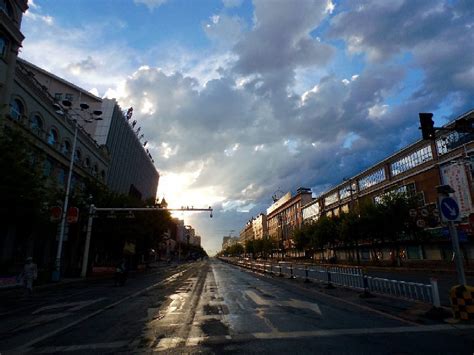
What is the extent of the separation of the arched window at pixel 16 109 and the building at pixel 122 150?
25.8 metres

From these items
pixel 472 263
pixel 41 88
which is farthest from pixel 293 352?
pixel 472 263

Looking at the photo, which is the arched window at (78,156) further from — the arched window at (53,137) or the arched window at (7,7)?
the arched window at (7,7)

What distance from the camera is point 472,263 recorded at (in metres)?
36.4

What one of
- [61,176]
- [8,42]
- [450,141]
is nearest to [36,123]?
[61,176]

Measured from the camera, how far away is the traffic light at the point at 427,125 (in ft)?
40.3

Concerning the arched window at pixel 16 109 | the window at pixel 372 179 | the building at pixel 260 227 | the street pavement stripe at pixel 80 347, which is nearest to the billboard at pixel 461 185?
the window at pixel 372 179

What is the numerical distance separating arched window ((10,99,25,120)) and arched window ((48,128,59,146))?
4.48m

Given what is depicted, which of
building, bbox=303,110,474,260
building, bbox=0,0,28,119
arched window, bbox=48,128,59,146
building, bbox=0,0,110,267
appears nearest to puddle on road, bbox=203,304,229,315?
building, bbox=0,0,110,267

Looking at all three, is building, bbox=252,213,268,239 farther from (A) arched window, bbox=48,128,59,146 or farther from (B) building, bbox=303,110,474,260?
(A) arched window, bbox=48,128,59,146

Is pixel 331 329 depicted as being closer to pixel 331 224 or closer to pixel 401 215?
pixel 401 215

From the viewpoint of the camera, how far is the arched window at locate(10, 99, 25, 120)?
1130 inches

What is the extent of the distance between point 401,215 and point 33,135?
39352 mm

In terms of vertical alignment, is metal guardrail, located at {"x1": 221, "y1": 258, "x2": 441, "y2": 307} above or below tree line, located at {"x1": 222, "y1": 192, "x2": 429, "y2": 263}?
below

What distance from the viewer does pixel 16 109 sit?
29.5 metres
